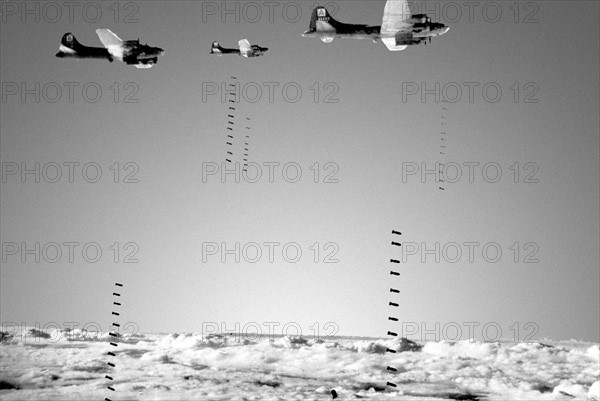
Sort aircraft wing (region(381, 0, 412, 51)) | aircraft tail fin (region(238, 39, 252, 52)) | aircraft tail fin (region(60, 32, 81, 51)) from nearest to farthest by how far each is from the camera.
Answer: aircraft wing (region(381, 0, 412, 51)) → aircraft tail fin (region(60, 32, 81, 51)) → aircraft tail fin (region(238, 39, 252, 52))

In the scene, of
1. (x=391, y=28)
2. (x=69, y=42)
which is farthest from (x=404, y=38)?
(x=69, y=42)

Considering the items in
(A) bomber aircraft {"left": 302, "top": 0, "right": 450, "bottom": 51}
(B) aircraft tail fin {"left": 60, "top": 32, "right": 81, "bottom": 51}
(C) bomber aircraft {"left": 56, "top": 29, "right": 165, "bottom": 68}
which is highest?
(A) bomber aircraft {"left": 302, "top": 0, "right": 450, "bottom": 51}

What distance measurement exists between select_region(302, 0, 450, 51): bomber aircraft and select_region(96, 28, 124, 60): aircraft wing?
20.9m

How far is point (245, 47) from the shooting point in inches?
3482

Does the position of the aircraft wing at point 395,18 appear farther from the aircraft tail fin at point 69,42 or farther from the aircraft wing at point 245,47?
the aircraft tail fin at point 69,42

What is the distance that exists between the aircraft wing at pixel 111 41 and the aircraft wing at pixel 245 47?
24607 millimetres

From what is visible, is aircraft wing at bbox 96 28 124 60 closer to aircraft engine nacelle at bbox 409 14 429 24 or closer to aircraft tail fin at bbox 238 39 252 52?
aircraft tail fin at bbox 238 39 252 52

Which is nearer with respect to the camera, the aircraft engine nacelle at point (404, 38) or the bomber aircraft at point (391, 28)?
the bomber aircraft at point (391, 28)

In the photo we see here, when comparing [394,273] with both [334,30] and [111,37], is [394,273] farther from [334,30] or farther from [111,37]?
[111,37]

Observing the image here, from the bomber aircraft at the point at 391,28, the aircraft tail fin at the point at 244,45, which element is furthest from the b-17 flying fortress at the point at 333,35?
the aircraft tail fin at the point at 244,45

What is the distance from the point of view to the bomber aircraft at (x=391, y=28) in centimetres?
6556

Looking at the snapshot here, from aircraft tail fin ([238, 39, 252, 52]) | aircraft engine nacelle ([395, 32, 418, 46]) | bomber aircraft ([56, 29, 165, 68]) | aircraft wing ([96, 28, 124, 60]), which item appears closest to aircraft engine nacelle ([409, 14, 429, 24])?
aircraft engine nacelle ([395, 32, 418, 46])

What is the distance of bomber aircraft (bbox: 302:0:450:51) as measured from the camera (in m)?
65.6

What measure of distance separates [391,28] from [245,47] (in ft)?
92.3
